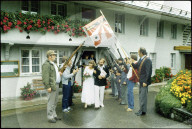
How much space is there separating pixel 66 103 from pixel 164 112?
3.56m

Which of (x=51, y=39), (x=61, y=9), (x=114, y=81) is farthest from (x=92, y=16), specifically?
(x=114, y=81)

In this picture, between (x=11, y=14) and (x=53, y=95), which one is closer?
(x=53, y=95)

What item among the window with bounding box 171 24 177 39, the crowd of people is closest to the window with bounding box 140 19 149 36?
the window with bounding box 171 24 177 39

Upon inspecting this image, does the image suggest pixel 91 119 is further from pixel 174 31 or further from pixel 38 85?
pixel 174 31

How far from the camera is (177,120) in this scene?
600 cm

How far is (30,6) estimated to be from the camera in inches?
401

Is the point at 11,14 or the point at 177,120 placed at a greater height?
the point at 11,14

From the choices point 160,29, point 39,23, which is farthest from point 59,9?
point 160,29

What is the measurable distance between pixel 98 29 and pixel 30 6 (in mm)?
5264

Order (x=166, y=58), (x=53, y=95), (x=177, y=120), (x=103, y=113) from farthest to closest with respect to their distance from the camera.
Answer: (x=166, y=58), (x=103, y=113), (x=177, y=120), (x=53, y=95)

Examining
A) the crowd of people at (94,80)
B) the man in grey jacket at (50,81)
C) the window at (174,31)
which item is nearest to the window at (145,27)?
the window at (174,31)

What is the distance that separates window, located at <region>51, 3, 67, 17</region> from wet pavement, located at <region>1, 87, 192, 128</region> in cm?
643

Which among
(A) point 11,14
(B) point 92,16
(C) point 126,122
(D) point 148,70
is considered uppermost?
(B) point 92,16

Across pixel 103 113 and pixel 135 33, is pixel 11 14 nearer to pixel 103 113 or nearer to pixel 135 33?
pixel 103 113
